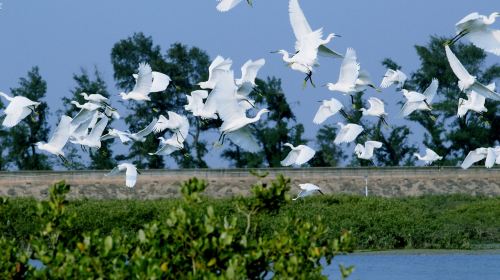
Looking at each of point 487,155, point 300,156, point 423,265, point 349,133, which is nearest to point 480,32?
point 300,156

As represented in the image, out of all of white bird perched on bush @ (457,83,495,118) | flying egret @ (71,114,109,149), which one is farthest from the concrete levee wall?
white bird perched on bush @ (457,83,495,118)

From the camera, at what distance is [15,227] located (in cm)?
3419

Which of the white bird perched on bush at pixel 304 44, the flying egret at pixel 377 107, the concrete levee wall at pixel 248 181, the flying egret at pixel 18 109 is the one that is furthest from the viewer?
the concrete levee wall at pixel 248 181

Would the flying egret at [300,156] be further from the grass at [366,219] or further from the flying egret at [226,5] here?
the flying egret at [226,5]

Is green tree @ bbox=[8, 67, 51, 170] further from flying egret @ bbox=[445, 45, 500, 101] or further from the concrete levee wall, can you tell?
flying egret @ bbox=[445, 45, 500, 101]

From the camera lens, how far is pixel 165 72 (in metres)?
52.6

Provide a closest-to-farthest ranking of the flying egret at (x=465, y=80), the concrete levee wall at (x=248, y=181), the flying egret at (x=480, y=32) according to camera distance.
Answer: the flying egret at (x=480, y=32)
the flying egret at (x=465, y=80)
the concrete levee wall at (x=248, y=181)

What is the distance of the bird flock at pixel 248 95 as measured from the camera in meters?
18.8

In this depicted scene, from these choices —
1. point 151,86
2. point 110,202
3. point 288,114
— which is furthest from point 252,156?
point 151,86

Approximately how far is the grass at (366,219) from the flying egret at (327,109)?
596cm

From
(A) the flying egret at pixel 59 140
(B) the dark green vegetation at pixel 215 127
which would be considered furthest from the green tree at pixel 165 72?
(A) the flying egret at pixel 59 140

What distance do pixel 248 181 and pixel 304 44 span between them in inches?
896

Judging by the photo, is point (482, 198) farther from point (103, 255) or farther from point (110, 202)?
point (103, 255)

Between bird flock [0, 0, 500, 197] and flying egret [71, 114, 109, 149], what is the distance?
2 centimetres
